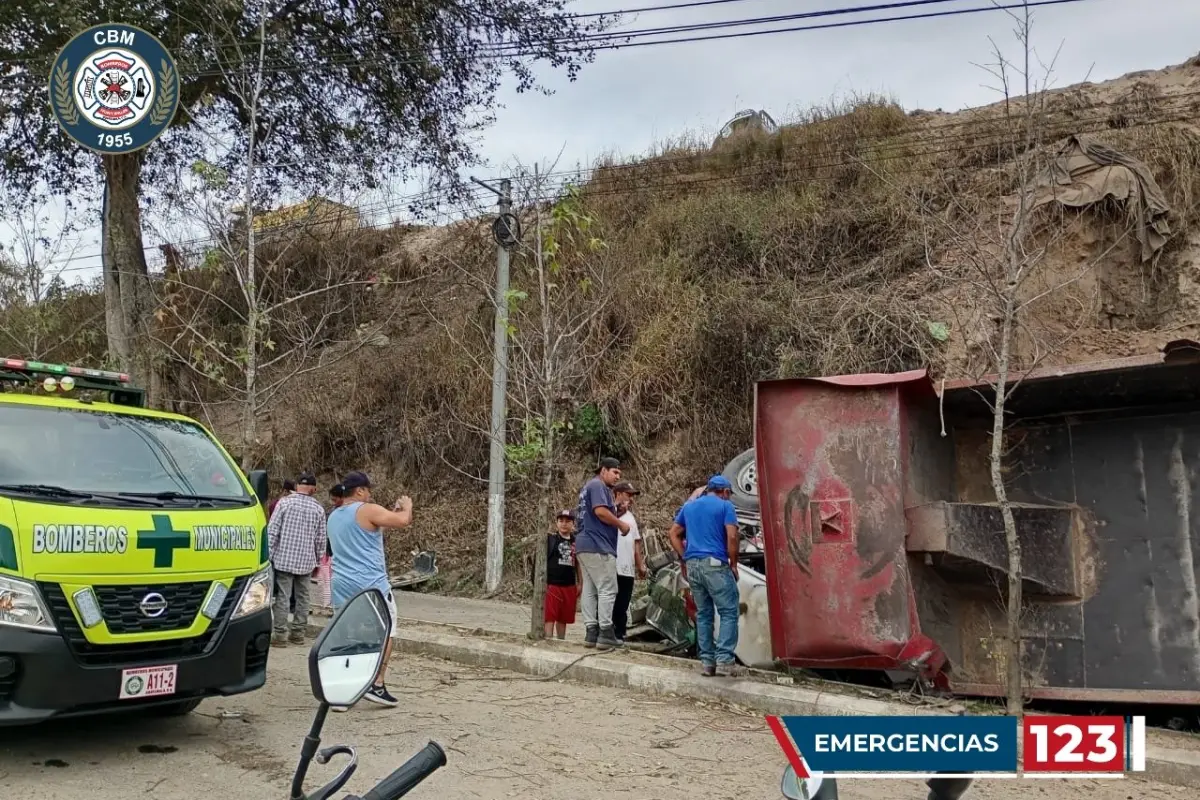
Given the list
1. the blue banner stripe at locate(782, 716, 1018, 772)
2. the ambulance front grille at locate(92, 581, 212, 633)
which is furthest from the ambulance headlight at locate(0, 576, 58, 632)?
the blue banner stripe at locate(782, 716, 1018, 772)

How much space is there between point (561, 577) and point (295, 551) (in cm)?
238

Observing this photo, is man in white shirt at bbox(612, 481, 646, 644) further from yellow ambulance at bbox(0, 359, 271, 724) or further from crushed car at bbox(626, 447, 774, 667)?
yellow ambulance at bbox(0, 359, 271, 724)

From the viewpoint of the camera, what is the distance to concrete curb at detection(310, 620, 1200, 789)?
5.14 metres

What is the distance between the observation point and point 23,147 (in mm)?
16609

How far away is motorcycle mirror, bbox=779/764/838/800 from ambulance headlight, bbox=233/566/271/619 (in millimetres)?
3989

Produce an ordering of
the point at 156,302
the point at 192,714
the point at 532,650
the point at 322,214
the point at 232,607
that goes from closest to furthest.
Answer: the point at 232,607, the point at 192,714, the point at 532,650, the point at 156,302, the point at 322,214

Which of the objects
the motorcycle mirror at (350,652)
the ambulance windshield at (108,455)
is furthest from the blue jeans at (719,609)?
the motorcycle mirror at (350,652)

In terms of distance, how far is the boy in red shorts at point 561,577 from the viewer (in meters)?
8.87

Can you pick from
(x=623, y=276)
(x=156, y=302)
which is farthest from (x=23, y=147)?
(x=623, y=276)

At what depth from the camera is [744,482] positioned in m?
10.0

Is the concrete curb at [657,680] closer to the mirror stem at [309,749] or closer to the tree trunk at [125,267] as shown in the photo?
the mirror stem at [309,749]

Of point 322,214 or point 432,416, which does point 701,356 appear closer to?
point 432,416

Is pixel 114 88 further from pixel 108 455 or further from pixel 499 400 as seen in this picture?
pixel 108 455

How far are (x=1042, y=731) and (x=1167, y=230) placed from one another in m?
13.0
